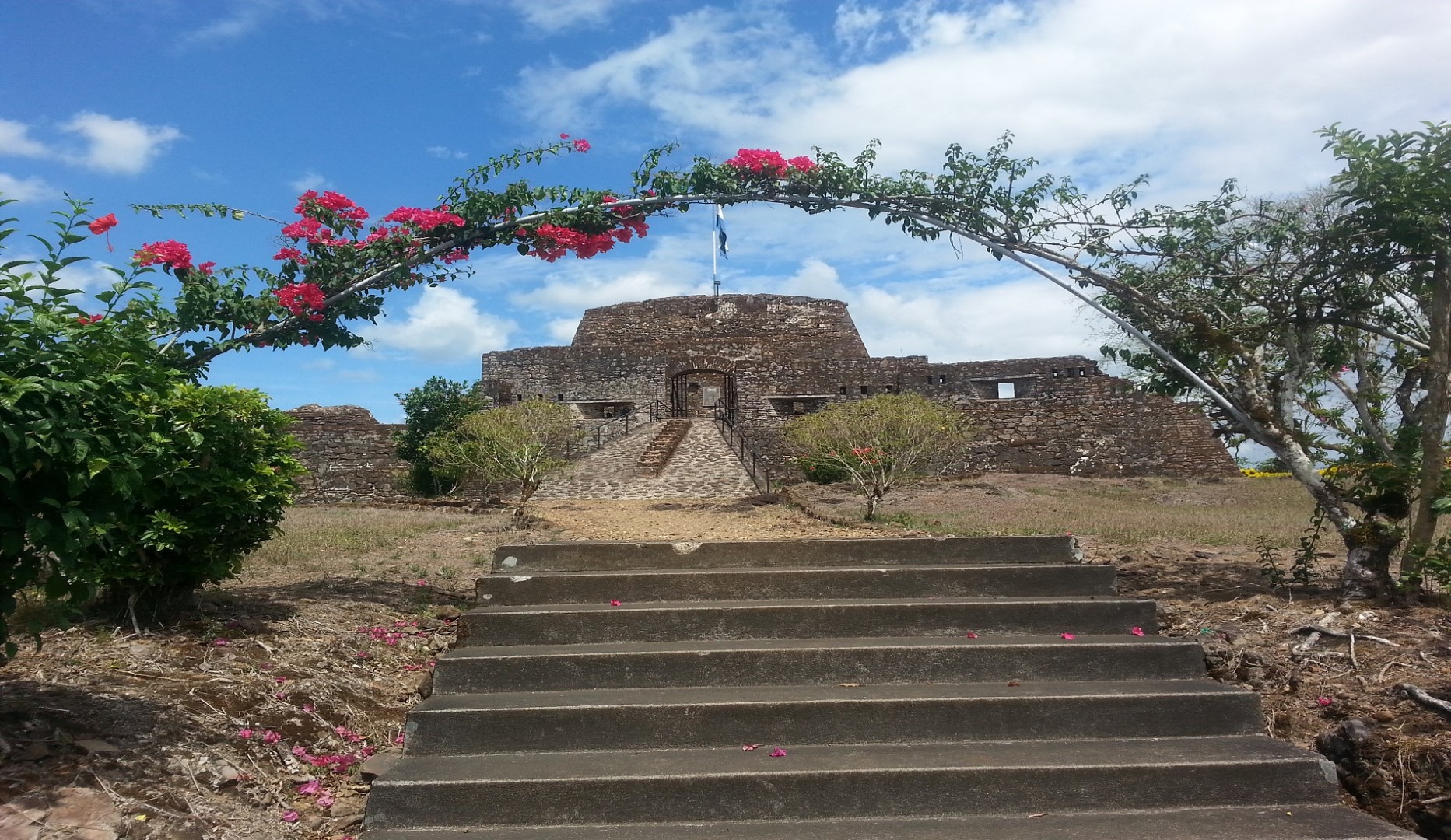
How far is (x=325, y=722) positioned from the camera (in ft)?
12.0

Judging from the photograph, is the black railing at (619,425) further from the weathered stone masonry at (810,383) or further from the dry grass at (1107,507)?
the dry grass at (1107,507)

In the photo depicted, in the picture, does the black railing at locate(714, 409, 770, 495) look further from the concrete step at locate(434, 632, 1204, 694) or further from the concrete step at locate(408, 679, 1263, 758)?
the concrete step at locate(408, 679, 1263, 758)

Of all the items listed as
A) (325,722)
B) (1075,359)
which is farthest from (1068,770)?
(1075,359)

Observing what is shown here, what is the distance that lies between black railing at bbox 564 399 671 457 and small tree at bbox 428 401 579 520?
5386mm

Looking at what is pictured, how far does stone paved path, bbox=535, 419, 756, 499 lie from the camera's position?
1575 cm

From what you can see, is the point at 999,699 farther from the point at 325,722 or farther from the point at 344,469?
the point at 344,469

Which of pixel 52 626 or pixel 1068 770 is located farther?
pixel 52 626

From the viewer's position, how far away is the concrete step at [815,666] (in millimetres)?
3811

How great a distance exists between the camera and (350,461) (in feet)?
55.5

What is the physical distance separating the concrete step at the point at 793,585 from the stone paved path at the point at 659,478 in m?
9.82

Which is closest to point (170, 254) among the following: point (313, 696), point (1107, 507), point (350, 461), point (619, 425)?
point (313, 696)

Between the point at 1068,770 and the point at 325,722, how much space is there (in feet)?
9.19

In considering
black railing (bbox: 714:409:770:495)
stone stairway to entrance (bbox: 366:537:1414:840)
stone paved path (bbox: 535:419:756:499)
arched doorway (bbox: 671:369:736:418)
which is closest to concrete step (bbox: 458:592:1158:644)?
stone stairway to entrance (bbox: 366:537:1414:840)

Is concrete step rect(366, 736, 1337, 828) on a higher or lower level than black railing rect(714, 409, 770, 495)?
lower
